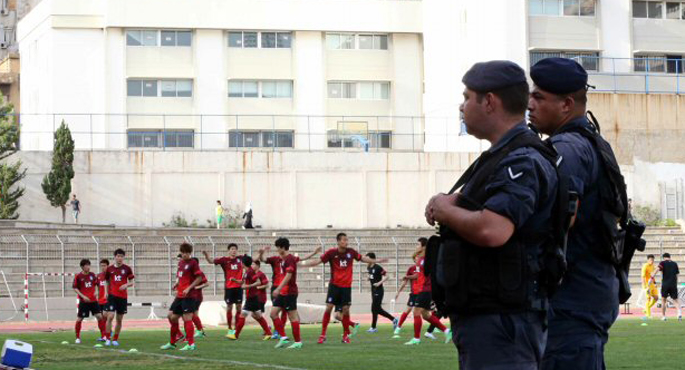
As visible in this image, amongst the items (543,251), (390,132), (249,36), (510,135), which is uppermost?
(249,36)

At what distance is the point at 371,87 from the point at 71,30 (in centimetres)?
1619

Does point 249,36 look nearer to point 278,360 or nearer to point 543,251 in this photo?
point 278,360

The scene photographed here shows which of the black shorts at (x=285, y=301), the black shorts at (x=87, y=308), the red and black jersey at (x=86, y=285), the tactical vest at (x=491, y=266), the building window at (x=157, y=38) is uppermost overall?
the building window at (x=157, y=38)

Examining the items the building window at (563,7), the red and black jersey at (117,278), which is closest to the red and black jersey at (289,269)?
the red and black jersey at (117,278)

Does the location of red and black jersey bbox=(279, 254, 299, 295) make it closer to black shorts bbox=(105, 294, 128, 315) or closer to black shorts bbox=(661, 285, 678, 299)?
black shorts bbox=(105, 294, 128, 315)

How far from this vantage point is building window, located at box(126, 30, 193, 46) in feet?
221

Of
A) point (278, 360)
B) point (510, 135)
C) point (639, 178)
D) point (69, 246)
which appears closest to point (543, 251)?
point (510, 135)

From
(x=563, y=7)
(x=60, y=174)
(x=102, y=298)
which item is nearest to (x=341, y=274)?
(x=102, y=298)

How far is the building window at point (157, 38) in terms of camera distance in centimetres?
6725

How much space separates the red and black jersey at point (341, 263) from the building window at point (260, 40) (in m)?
43.6

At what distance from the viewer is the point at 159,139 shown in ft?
216

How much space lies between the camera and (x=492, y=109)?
5680 millimetres

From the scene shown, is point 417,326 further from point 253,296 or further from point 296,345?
point 253,296

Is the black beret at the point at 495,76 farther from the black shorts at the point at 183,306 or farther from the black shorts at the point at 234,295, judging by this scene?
the black shorts at the point at 234,295
